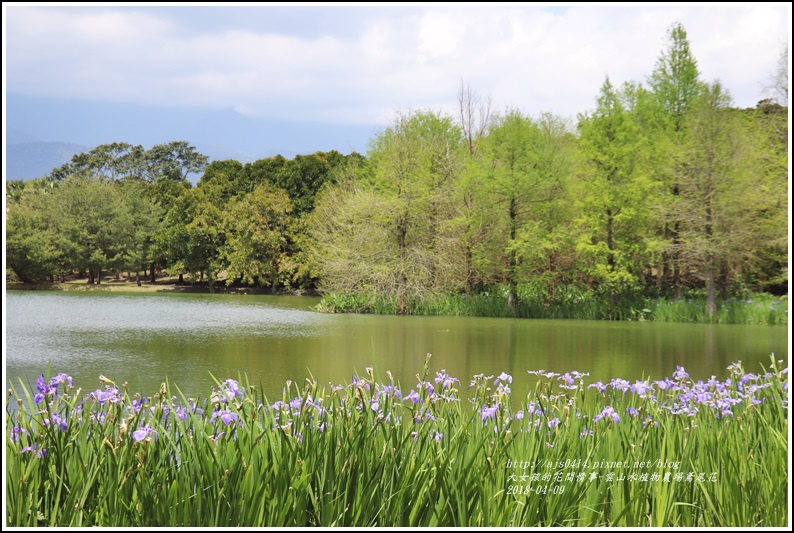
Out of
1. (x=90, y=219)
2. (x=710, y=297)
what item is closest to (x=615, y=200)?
(x=710, y=297)

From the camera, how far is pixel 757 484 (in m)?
2.24

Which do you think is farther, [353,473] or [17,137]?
[17,137]

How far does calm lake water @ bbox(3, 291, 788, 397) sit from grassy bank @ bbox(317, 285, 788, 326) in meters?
0.73

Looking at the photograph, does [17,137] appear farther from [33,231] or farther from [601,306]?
[601,306]

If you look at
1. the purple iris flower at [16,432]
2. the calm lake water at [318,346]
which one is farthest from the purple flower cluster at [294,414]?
the calm lake water at [318,346]

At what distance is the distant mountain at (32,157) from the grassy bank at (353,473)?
117 centimetres

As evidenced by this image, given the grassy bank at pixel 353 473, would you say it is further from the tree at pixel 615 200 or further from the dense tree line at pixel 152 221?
the tree at pixel 615 200

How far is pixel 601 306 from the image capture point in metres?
10.5


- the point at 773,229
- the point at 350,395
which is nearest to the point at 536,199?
the point at 773,229

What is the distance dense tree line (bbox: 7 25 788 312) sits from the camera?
728 cm

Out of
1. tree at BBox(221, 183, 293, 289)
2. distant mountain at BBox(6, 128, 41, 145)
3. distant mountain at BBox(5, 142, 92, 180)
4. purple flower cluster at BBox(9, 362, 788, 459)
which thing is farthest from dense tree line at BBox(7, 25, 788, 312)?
purple flower cluster at BBox(9, 362, 788, 459)

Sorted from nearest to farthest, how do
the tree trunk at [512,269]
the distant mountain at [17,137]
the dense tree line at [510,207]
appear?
the distant mountain at [17,137] → the dense tree line at [510,207] → the tree trunk at [512,269]

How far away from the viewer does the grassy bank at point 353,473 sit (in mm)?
1898

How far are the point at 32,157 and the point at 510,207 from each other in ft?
28.4
